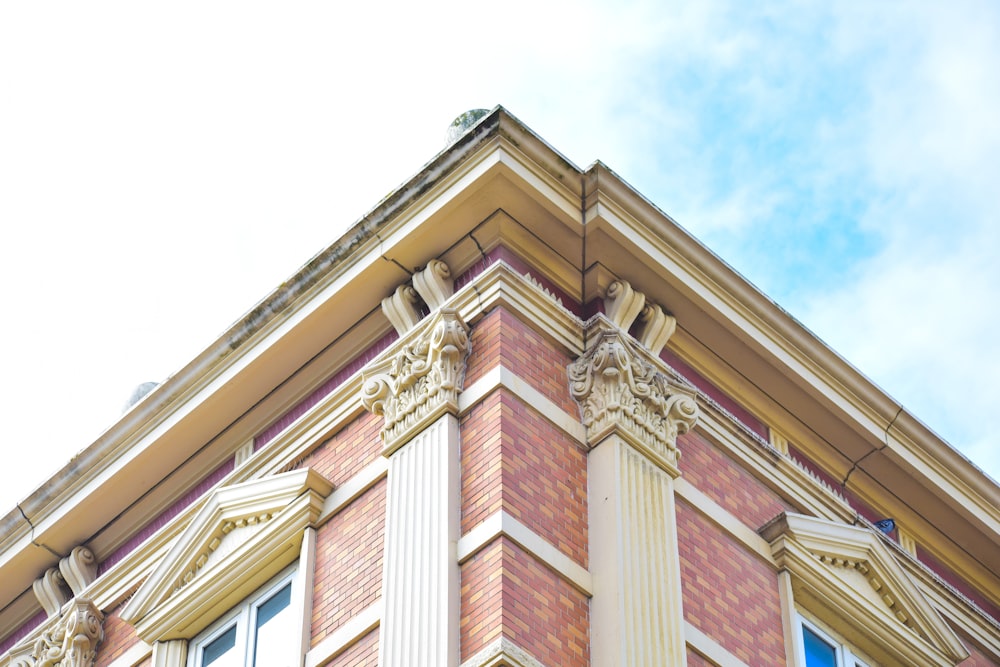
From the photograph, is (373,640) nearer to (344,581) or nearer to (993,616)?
(344,581)

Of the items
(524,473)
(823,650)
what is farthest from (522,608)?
(823,650)

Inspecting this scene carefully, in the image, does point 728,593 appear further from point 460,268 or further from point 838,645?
point 460,268

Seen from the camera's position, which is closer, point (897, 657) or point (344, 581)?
point (344, 581)

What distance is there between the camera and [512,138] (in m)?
16.2

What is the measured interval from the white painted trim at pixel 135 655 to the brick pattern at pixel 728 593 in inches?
183

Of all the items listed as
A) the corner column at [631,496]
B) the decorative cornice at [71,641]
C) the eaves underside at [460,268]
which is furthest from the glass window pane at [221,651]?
the corner column at [631,496]

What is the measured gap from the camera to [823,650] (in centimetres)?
1661

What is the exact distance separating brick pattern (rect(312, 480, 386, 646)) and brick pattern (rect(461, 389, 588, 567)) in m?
0.89

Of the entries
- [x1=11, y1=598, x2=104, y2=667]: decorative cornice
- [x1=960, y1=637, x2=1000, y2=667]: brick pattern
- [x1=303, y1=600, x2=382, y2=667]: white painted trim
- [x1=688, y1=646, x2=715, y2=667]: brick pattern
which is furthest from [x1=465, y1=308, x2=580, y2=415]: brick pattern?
[x1=960, y1=637, x2=1000, y2=667]: brick pattern

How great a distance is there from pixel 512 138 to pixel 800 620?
4375mm

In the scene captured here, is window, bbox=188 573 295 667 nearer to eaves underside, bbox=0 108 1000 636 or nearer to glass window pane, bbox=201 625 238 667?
glass window pane, bbox=201 625 238 667

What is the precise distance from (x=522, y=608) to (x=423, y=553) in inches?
38.4

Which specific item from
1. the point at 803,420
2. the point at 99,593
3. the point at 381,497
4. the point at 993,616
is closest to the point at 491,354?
the point at 381,497

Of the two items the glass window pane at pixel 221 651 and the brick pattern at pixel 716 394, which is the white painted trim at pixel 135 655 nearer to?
the glass window pane at pixel 221 651
